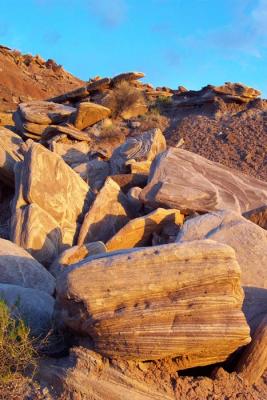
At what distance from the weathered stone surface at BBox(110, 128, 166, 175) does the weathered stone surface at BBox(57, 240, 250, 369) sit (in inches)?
214

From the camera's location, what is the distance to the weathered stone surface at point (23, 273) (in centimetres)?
517

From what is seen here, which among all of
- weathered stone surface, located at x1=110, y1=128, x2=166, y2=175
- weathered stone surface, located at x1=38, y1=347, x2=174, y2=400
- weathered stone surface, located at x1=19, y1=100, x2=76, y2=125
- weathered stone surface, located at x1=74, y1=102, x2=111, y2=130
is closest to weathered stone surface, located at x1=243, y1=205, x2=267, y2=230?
weathered stone surface, located at x1=110, y1=128, x2=166, y2=175

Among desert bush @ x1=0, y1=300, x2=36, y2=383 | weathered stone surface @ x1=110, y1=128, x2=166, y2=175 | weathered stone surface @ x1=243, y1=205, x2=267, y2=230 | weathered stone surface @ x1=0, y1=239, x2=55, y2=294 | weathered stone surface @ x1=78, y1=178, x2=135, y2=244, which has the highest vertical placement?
weathered stone surface @ x1=110, y1=128, x2=166, y2=175

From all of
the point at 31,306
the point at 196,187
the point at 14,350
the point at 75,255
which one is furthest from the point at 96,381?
the point at 196,187

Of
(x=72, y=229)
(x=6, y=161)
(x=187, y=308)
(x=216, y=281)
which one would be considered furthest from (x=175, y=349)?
(x=6, y=161)

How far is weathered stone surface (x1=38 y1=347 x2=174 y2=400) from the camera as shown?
345 centimetres

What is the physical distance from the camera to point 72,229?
7.06m

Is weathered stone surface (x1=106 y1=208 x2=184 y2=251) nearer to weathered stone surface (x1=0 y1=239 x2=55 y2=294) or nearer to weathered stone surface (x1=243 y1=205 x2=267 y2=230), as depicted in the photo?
weathered stone surface (x1=243 y1=205 x2=267 y2=230)

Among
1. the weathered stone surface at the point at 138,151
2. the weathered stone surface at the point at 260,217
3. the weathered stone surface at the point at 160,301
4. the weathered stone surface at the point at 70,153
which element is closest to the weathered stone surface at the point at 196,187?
the weathered stone surface at the point at 260,217

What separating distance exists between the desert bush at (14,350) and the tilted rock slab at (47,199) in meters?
2.63

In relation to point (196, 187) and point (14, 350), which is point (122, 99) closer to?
point (196, 187)

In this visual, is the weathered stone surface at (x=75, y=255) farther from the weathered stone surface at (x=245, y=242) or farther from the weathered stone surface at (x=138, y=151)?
the weathered stone surface at (x=138, y=151)

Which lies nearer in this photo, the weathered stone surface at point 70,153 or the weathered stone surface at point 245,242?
the weathered stone surface at point 245,242

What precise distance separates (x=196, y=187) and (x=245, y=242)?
7.53 ft
